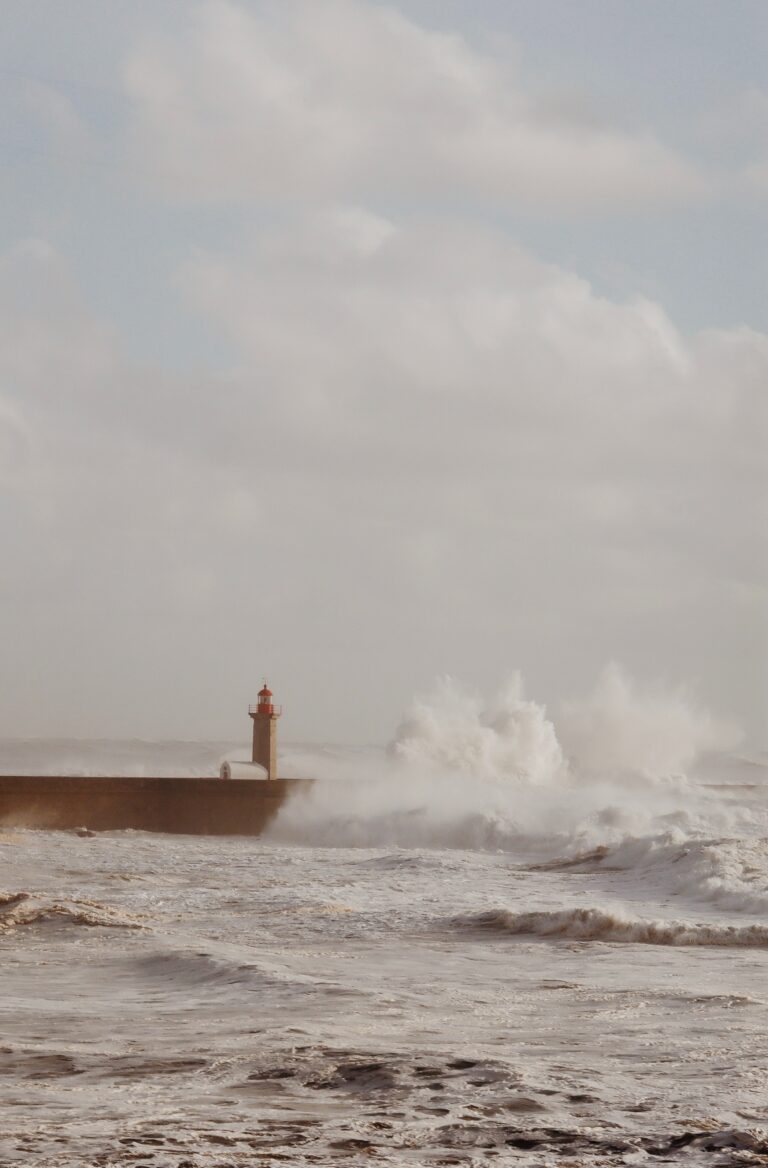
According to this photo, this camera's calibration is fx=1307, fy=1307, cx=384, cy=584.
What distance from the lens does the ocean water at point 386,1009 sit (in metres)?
3.69

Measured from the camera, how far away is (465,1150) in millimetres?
3549

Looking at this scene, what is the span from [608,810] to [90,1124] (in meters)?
18.4

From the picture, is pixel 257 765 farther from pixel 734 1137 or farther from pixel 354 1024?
pixel 734 1137

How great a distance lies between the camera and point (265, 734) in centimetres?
2641

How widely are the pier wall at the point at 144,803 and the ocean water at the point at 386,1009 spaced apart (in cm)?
612

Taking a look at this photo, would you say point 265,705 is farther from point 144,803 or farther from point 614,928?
point 614,928

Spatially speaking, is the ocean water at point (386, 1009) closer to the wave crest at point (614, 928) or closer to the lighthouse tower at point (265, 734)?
the wave crest at point (614, 928)

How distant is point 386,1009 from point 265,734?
20.7m

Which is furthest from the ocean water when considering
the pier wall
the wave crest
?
the pier wall

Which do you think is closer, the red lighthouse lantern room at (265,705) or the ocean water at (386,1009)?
the ocean water at (386,1009)

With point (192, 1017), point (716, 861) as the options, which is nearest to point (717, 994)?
point (192, 1017)

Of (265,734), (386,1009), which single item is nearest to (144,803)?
(265,734)

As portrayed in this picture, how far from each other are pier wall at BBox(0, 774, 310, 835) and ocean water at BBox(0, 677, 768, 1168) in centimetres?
612

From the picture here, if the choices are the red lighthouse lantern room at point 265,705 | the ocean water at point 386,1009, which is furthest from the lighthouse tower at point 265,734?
the ocean water at point 386,1009
